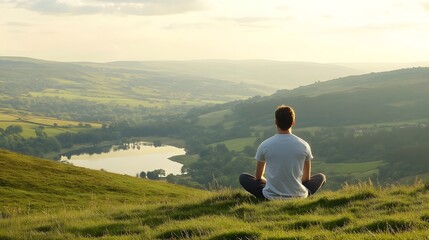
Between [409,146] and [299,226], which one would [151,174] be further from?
[299,226]

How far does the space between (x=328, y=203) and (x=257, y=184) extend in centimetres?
202

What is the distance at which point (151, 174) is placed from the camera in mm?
134250

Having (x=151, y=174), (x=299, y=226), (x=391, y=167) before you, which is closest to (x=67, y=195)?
(x=299, y=226)

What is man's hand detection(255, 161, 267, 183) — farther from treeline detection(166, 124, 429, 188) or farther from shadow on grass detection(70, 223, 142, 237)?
treeline detection(166, 124, 429, 188)

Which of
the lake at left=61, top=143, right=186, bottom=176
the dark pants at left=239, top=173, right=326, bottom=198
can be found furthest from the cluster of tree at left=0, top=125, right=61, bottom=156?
the dark pants at left=239, top=173, right=326, bottom=198

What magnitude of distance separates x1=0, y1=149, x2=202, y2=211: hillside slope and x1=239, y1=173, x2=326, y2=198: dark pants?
1280 centimetres

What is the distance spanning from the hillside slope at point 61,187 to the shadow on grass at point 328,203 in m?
14.3

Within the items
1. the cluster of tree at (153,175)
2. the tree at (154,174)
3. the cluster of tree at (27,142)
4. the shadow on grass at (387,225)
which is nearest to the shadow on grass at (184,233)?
the shadow on grass at (387,225)

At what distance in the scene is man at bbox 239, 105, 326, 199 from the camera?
13312mm

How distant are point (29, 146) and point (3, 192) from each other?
152 meters

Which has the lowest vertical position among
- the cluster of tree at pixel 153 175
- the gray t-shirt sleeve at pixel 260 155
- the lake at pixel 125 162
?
the lake at pixel 125 162

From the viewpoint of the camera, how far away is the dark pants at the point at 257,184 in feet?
46.9

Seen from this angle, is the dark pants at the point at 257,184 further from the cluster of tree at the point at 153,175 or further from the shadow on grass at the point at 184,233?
the cluster of tree at the point at 153,175

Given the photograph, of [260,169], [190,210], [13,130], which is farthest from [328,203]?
[13,130]
